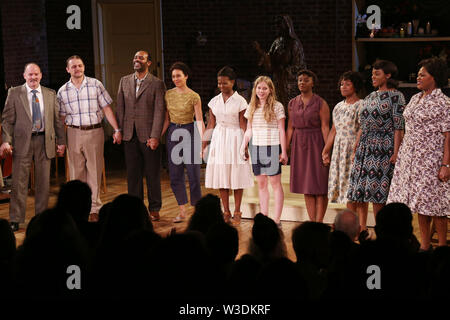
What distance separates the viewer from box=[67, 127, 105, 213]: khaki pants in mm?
5836

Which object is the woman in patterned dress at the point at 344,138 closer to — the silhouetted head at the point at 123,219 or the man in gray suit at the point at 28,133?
the man in gray suit at the point at 28,133

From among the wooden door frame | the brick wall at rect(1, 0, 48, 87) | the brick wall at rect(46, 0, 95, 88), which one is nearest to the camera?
the wooden door frame

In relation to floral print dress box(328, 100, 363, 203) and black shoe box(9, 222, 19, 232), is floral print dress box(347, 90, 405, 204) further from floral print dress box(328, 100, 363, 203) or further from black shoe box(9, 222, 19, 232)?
black shoe box(9, 222, 19, 232)

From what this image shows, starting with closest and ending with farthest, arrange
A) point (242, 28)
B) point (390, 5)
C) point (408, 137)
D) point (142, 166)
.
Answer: point (408, 137)
point (142, 166)
point (390, 5)
point (242, 28)

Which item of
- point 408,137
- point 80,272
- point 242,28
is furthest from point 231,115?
point 242,28

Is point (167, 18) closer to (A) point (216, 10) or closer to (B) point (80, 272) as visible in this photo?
(A) point (216, 10)

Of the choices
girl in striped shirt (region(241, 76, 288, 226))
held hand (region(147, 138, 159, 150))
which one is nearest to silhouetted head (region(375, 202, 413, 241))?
girl in striped shirt (region(241, 76, 288, 226))

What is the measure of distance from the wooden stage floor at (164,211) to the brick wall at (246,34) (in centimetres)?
198

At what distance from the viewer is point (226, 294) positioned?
225cm

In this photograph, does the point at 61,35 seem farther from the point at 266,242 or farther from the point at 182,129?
the point at 266,242

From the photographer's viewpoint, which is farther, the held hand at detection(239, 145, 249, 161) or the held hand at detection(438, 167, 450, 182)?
the held hand at detection(239, 145, 249, 161)

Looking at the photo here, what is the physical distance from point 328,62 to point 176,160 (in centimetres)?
384

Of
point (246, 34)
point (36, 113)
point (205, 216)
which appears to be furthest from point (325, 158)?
point (246, 34)

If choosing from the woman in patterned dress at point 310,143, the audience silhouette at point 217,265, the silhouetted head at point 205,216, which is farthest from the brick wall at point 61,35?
the audience silhouette at point 217,265
